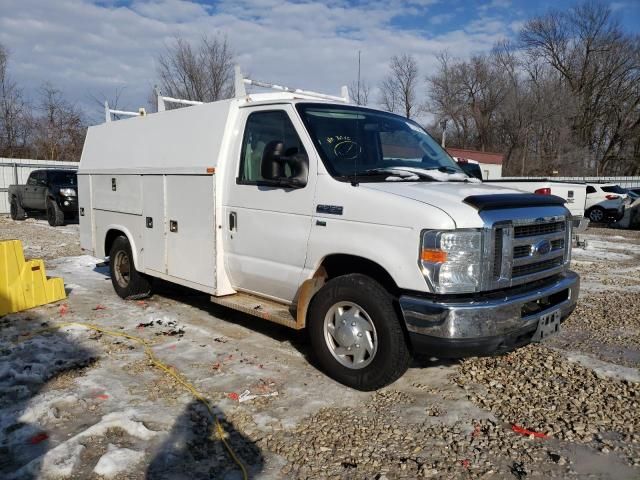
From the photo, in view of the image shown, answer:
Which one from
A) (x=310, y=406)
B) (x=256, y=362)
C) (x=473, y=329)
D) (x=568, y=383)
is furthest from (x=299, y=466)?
(x=568, y=383)

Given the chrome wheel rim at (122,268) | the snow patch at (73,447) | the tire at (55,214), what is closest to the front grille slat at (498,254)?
the snow patch at (73,447)

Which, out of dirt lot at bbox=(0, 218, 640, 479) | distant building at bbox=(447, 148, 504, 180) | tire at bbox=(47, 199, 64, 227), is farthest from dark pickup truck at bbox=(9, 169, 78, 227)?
distant building at bbox=(447, 148, 504, 180)

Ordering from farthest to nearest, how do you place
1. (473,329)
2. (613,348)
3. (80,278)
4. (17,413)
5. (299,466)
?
(80,278) < (613,348) < (17,413) < (473,329) < (299,466)

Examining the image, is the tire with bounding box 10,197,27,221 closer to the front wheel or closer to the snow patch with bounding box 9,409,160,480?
the front wheel

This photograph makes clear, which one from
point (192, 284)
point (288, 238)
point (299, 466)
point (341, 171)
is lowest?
point (299, 466)

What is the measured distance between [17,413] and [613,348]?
5419 mm

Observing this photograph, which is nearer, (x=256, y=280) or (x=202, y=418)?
(x=202, y=418)

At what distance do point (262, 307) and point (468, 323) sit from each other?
2052mm

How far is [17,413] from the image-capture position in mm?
3689

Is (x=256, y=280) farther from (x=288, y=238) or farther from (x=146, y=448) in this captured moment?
(x=146, y=448)

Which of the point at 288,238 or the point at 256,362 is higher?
the point at 288,238

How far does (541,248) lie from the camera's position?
395cm

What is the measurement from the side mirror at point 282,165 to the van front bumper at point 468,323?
1374mm

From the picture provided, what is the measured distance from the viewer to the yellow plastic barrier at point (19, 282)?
20.2ft
